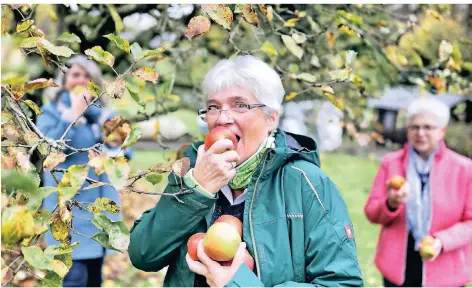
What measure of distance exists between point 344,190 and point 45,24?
7560 millimetres

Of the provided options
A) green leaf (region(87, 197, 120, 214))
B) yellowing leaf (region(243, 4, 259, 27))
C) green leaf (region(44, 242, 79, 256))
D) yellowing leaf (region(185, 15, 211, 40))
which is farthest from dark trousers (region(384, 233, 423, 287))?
green leaf (region(44, 242, 79, 256))

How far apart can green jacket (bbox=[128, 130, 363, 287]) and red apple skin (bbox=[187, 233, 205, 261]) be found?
0.03 meters

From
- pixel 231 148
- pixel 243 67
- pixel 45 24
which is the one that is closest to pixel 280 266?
pixel 231 148

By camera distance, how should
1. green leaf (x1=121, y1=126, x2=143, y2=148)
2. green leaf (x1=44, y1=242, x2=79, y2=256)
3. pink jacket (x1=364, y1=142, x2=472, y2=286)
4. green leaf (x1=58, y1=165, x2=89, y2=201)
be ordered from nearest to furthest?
green leaf (x1=58, y1=165, x2=89, y2=201) → green leaf (x1=44, y1=242, x2=79, y2=256) → green leaf (x1=121, y1=126, x2=143, y2=148) → pink jacket (x1=364, y1=142, x2=472, y2=286)

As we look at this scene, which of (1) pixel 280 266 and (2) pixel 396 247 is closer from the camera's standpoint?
(1) pixel 280 266

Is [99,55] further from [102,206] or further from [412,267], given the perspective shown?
[412,267]

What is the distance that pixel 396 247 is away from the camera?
Answer: 346 cm

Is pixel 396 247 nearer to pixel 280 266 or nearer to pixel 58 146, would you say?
pixel 280 266

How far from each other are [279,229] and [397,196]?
1.65 m

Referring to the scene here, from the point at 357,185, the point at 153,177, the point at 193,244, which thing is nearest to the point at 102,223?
the point at 153,177

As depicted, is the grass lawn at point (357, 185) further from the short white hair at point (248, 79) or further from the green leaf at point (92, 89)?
the green leaf at point (92, 89)

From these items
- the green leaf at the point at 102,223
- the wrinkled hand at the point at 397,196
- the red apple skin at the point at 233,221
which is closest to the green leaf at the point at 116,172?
the green leaf at the point at 102,223

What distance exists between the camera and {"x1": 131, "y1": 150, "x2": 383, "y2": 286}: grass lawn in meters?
6.29

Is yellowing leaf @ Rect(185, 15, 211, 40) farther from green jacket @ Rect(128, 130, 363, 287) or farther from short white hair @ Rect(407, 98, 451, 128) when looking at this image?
short white hair @ Rect(407, 98, 451, 128)
